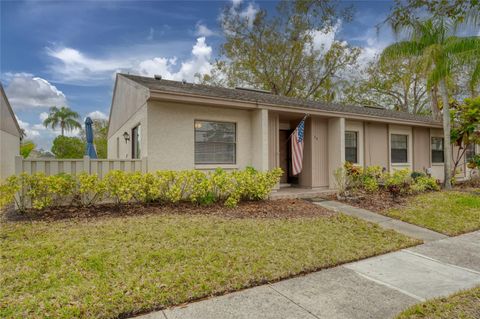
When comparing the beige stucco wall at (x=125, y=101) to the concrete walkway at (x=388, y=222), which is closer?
the concrete walkway at (x=388, y=222)

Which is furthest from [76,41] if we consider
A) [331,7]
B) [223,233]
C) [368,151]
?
[331,7]

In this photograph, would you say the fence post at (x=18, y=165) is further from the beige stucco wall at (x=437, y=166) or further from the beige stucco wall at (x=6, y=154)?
the beige stucco wall at (x=437, y=166)

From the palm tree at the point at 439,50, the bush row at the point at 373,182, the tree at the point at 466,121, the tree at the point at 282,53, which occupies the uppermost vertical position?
the tree at the point at 282,53

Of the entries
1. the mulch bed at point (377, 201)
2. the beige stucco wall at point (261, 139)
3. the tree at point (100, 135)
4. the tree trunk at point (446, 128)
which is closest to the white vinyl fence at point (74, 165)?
the beige stucco wall at point (261, 139)

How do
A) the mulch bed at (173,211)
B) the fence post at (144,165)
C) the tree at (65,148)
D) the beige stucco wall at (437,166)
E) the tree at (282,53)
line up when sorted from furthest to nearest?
the tree at (65,148) < the tree at (282,53) < the beige stucco wall at (437,166) < the fence post at (144,165) < the mulch bed at (173,211)

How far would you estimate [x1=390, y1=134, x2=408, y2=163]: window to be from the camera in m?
12.7

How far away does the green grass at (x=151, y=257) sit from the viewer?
2852 millimetres

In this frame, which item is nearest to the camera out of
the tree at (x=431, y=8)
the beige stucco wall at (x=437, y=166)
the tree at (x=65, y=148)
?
the tree at (x=431, y=8)

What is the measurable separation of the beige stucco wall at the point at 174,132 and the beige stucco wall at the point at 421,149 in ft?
30.3

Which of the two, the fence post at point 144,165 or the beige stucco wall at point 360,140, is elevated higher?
the beige stucco wall at point 360,140

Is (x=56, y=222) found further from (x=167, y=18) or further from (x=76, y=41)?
(x=167, y=18)

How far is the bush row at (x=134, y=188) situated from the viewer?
607 cm

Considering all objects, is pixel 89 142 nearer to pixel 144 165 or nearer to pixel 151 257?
pixel 144 165

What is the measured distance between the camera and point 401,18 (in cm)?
450
